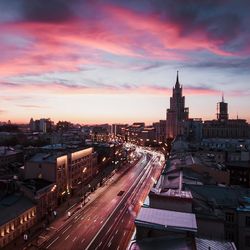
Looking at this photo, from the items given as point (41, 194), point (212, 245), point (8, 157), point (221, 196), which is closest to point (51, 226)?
point (41, 194)

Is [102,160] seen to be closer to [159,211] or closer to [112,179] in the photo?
[112,179]

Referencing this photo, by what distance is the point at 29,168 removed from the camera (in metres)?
74.2

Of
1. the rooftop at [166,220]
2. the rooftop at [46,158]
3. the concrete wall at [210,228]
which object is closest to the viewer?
the rooftop at [166,220]

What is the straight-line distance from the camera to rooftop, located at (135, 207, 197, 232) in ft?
99.8

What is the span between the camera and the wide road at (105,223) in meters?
50.4

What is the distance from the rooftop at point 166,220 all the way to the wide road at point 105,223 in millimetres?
18414

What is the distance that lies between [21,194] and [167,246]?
125 feet

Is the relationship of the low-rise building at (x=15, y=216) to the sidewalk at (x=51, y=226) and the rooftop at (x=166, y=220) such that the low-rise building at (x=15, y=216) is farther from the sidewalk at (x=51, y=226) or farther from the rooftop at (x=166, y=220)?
the rooftop at (x=166, y=220)

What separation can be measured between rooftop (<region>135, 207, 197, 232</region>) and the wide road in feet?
60.4

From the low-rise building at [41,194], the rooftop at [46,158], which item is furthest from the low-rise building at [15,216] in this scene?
the rooftop at [46,158]

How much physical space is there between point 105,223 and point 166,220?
29.7 metres

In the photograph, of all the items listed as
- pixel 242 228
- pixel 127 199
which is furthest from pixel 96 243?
pixel 127 199

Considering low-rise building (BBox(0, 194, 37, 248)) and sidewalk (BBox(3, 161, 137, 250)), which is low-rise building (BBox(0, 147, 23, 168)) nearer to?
sidewalk (BBox(3, 161, 137, 250))

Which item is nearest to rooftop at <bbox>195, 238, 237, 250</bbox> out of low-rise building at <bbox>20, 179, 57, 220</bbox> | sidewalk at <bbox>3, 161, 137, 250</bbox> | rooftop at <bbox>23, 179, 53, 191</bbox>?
sidewalk at <bbox>3, 161, 137, 250</bbox>
